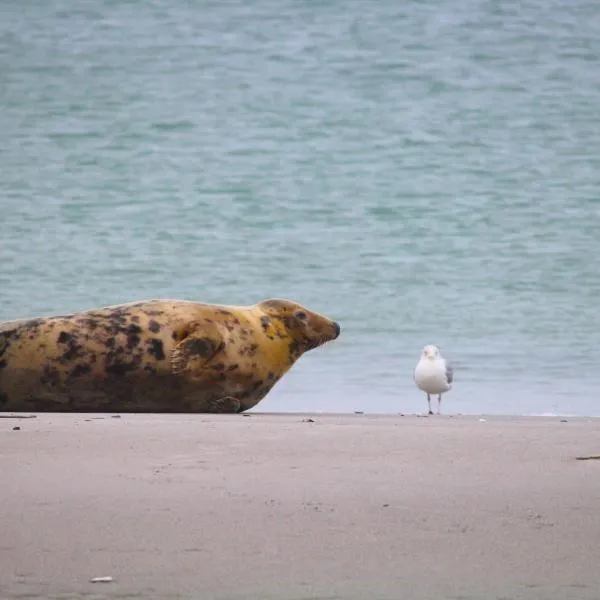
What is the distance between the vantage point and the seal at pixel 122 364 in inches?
260

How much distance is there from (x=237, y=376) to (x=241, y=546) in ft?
12.4

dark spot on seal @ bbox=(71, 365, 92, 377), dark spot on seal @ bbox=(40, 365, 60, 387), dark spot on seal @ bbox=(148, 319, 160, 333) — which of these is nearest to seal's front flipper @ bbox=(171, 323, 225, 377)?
dark spot on seal @ bbox=(148, 319, 160, 333)

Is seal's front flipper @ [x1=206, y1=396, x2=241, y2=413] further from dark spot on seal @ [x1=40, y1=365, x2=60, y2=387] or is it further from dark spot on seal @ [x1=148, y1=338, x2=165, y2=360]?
dark spot on seal @ [x1=40, y1=365, x2=60, y2=387]

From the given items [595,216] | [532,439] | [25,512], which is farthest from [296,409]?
[595,216]

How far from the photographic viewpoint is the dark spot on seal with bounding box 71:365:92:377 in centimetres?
660

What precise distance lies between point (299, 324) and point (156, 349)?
0.78m

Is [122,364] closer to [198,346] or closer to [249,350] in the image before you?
[198,346]

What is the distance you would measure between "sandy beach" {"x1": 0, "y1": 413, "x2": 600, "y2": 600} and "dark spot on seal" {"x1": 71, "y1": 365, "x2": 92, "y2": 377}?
1.67 metres

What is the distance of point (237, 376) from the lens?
22.2ft

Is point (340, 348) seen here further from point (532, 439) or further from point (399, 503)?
point (399, 503)

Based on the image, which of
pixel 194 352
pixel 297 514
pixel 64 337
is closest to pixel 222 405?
pixel 194 352

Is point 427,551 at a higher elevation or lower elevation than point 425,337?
higher

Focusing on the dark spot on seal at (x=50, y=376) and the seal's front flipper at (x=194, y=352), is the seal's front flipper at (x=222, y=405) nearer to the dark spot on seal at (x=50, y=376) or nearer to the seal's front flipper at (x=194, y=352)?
the seal's front flipper at (x=194, y=352)

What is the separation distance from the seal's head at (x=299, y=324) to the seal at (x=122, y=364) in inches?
15.7
